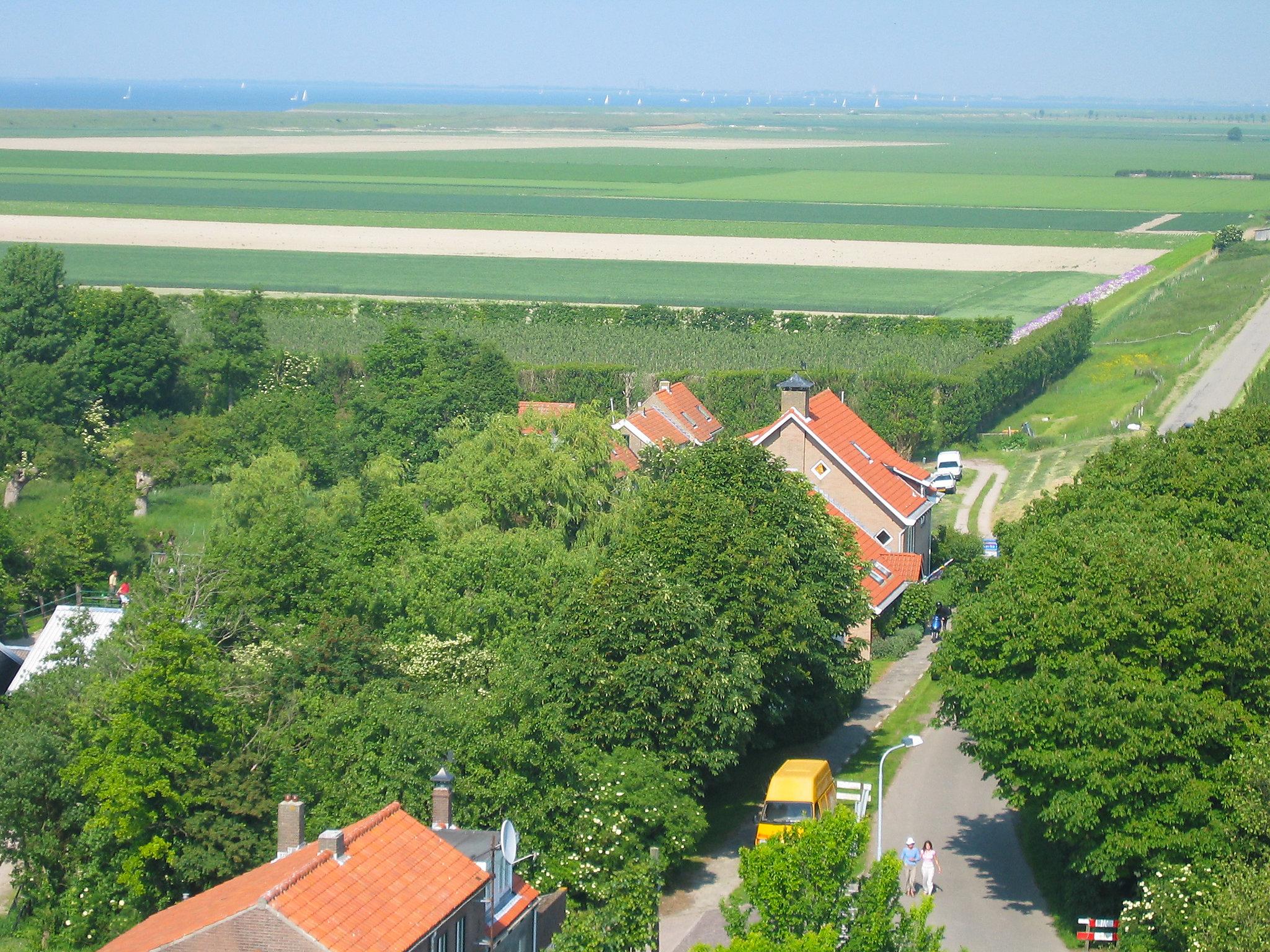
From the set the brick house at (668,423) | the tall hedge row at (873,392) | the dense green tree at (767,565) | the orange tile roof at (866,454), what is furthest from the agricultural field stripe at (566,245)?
the dense green tree at (767,565)

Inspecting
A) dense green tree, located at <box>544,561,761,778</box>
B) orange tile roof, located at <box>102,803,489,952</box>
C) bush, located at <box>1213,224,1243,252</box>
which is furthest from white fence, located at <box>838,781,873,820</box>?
bush, located at <box>1213,224,1243,252</box>

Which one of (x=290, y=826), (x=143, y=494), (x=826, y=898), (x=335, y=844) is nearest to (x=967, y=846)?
(x=826, y=898)

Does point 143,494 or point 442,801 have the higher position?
point 442,801

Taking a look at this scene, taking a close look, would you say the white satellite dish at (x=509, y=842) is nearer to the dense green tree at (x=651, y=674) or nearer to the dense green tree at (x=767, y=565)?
the dense green tree at (x=651, y=674)

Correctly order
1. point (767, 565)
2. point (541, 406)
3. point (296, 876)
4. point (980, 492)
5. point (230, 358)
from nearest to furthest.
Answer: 1. point (296, 876)
2. point (767, 565)
3. point (980, 492)
4. point (541, 406)
5. point (230, 358)

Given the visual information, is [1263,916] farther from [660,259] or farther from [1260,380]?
[660,259]

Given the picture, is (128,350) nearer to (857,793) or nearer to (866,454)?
(866,454)

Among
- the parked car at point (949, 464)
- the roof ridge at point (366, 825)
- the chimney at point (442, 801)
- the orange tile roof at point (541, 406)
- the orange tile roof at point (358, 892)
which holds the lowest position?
the parked car at point (949, 464)

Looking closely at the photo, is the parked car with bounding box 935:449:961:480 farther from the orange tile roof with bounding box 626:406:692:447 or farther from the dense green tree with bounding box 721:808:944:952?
the dense green tree with bounding box 721:808:944:952
